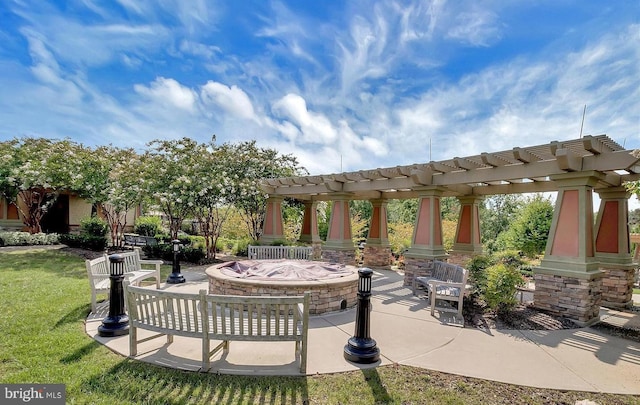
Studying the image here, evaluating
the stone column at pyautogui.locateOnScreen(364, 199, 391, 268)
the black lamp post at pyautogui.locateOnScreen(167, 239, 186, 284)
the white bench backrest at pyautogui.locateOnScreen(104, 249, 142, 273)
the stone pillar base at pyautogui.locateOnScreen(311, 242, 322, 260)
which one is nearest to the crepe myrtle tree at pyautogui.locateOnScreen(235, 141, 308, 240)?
the stone pillar base at pyautogui.locateOnScreen(311, 242, 322, 260)

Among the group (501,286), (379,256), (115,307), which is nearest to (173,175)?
(115,307)

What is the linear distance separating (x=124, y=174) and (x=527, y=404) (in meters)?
11.9

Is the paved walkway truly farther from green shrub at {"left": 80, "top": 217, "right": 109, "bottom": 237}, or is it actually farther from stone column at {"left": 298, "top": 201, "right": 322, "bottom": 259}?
green shrub at {"left": 80, "top": 217, "right": 109, "bottom": 237}

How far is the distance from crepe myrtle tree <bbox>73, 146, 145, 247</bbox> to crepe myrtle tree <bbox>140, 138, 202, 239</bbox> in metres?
0.40

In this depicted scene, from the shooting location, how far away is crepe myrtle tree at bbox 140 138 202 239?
32.6 ft

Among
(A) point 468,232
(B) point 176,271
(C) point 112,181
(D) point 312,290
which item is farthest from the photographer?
(C) point 112,181

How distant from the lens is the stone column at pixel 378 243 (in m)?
11.4

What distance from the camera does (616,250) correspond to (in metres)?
7.29

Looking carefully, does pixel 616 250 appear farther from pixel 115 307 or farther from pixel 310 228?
pixel 115 307

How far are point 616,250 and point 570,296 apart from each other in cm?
276

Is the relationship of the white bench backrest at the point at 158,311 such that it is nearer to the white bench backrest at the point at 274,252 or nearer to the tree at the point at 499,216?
the white bench backrest at the point at 274,252

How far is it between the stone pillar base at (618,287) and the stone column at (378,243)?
19.3 ft

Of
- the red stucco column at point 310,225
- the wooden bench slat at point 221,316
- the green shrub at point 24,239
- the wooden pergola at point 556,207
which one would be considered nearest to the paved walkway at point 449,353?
the wooden bench slat at point 221,316

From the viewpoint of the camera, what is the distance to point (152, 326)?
133 inches
